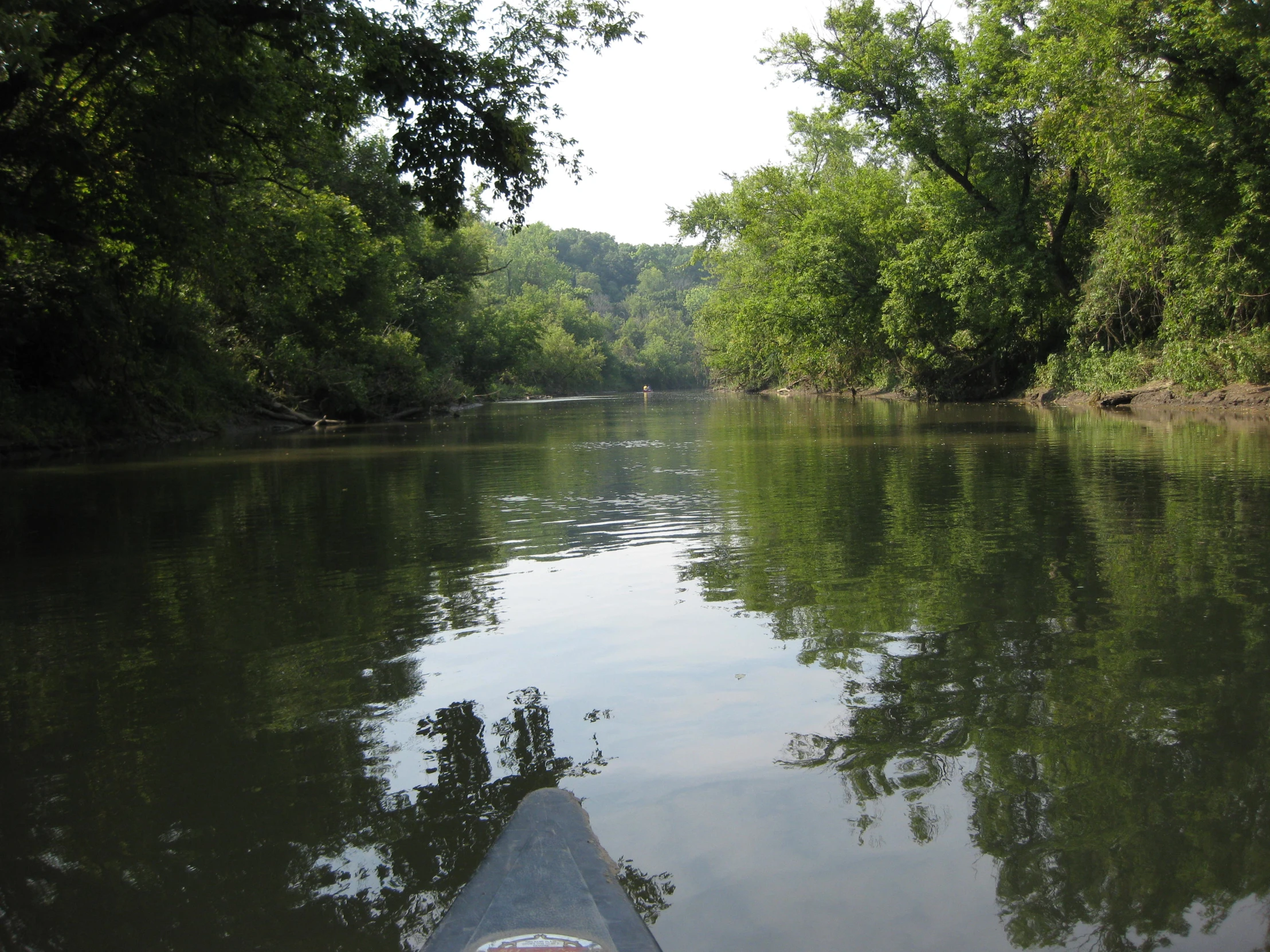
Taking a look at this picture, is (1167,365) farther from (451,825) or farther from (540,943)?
(540,943)

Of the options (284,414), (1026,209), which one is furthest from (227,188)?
(1026,209)

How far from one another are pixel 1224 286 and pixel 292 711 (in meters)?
25.4

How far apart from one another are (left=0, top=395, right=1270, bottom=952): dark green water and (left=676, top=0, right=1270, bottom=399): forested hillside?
51.1ft

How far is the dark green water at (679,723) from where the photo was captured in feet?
9.47

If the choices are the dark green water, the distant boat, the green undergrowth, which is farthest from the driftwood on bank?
the distant boat

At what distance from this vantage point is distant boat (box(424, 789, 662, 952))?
2.30m

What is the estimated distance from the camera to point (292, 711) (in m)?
4.49

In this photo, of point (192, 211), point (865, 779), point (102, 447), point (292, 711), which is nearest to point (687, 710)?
point (865, 779)

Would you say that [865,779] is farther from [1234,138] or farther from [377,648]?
[1234,138]

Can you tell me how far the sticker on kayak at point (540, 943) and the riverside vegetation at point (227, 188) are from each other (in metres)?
9.67

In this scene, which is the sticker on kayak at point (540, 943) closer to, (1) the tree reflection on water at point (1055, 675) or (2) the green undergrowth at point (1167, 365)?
(1) the tree reflection on water at point (1055, 675)

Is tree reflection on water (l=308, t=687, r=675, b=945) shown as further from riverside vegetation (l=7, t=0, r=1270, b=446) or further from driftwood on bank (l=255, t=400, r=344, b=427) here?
driftwood on bank (l=255, t=400, r=344, b=427)

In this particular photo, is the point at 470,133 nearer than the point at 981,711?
No

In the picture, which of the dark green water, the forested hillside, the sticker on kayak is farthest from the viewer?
the forested hillside
